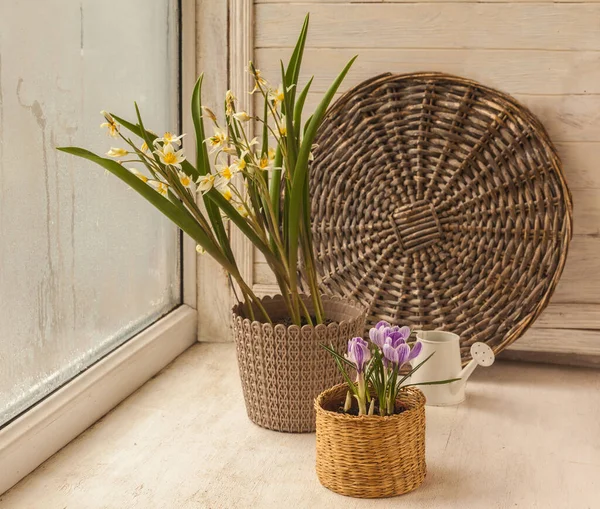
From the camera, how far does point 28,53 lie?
3.85 feet

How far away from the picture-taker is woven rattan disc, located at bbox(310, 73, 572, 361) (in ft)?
5.03

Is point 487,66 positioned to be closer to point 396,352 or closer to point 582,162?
point 582,162

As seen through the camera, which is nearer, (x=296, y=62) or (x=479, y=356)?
(x=296, y=62)

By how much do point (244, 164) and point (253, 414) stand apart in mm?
416

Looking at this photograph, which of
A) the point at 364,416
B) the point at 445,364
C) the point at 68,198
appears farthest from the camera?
the point at 445,364

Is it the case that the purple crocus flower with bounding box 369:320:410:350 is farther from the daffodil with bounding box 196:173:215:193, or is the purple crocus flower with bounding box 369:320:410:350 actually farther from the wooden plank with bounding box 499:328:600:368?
the wooden plank with bounding box 499:328:600:368

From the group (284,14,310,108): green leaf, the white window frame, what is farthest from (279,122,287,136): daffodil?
the white window frame

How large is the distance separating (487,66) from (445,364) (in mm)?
584

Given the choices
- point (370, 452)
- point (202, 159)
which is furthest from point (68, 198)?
point (370, 452)

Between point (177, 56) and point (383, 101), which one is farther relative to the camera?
point (177, 56)

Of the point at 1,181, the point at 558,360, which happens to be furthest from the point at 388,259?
the point at 1,181

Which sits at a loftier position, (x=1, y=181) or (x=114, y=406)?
(x=1, y=181)

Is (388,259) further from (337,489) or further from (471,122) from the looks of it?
(337,489)

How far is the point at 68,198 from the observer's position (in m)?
1.31
